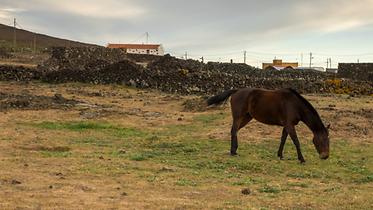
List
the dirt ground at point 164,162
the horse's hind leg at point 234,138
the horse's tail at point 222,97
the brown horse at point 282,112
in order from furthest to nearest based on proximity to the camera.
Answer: the horse's tail at point 222,97 → the horse's hind leg at point 234,138 → the brown horse at point 282,112 → the dirt ground at point 164,162

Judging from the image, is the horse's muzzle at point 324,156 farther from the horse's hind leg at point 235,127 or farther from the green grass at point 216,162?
the horse's hind leg at point 235,127

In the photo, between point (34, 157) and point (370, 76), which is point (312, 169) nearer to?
point (34, 157)

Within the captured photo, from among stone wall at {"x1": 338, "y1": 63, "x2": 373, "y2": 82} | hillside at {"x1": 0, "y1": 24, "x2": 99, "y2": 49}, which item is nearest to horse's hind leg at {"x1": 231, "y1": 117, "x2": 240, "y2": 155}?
stone wall at {"x1": 338, "y1": 63, "x2": 373, "y2": 82}

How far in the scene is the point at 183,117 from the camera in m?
19.1

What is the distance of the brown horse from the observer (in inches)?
448

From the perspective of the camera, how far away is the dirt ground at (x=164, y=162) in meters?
7.26

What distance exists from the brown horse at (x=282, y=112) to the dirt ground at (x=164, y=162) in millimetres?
465

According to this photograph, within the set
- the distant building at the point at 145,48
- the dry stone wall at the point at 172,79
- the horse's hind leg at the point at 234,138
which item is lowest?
the horse's hind leg at the point at 234,138

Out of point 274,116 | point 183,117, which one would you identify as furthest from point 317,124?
point 183,117

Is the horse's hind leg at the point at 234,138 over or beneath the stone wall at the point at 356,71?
beneath

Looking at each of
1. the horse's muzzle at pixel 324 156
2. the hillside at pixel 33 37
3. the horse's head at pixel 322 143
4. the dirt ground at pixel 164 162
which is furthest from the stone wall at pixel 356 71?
the hillside at pixel 33 37

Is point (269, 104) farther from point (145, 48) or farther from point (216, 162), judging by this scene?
point (145, 48)

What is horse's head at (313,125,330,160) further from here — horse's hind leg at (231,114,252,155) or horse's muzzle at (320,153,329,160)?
horse's hind leg at (231,114,252,155)

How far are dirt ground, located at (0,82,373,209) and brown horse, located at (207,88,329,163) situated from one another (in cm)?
46
